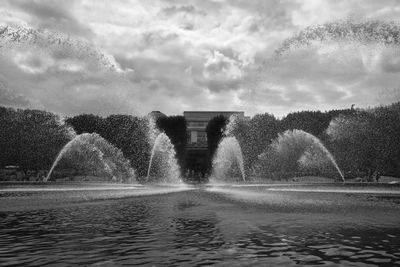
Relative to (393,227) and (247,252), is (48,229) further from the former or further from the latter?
(393,227)

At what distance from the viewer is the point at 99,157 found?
2623 inches

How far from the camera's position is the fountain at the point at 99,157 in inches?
2628

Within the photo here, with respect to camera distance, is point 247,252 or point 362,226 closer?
point 247,252

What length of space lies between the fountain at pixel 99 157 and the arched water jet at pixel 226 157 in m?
15.0

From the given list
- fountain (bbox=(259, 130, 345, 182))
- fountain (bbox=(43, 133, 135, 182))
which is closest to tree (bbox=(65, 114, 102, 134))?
fountain (bbox=(43, 133, 135, 182))

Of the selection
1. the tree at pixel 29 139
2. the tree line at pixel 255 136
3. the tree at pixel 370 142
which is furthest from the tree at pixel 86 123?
the tree at pixel 370 142

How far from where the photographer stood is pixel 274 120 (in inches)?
2985

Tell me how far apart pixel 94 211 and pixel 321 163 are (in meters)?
51.6

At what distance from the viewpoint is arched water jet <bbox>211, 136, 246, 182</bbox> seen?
236ft

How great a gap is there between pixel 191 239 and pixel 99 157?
55272 millimetres

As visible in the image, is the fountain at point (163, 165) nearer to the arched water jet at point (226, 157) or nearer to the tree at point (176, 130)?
the arched water jet at point (226, 157)

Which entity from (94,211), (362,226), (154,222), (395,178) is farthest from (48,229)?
(395,178)

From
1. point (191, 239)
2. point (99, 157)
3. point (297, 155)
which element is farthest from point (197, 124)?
point (191, 239)

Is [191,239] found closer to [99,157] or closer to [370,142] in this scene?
[370,142]
